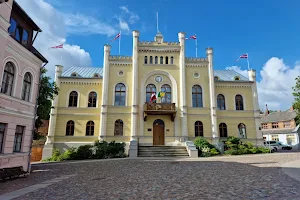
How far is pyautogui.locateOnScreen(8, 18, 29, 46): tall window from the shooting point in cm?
1161

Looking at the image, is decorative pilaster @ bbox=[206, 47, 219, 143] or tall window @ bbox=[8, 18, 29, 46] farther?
decorative pilaster @ bbox=[206, 47, 219, 143]

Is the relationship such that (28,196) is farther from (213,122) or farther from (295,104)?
(295,104)

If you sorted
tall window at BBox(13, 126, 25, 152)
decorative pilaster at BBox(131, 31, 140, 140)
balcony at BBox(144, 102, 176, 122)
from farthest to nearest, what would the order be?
decorative pilaster at BBox(131, 31, 140, 140)
balcony at BBox(144, 102, 176, 122)
tall window at BBox(13, 126, 25, 152)

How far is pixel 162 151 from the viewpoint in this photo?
2270 cm

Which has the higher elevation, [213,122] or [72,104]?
[72,104]

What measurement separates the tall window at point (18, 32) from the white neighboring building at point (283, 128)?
4793 centimetres

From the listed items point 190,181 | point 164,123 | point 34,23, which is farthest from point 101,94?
point 190,181

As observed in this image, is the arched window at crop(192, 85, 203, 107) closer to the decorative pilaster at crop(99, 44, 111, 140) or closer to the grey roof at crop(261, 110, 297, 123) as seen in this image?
the decorative pilaster at crop(99, 44, 111, 140)

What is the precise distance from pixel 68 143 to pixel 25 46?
15651 millimetres

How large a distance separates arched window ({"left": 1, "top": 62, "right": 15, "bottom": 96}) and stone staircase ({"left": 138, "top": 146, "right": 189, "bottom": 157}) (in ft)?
47.1

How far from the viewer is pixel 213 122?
26406 millimetres

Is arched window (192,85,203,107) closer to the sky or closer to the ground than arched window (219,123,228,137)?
closer to the sky

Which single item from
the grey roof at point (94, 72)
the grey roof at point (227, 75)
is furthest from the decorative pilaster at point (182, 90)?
the grey roof at point (94, 72)

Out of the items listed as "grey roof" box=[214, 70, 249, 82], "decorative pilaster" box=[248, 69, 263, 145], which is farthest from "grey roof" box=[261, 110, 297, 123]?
"decorative pilaster" box=[248, 69, 263, 145]
